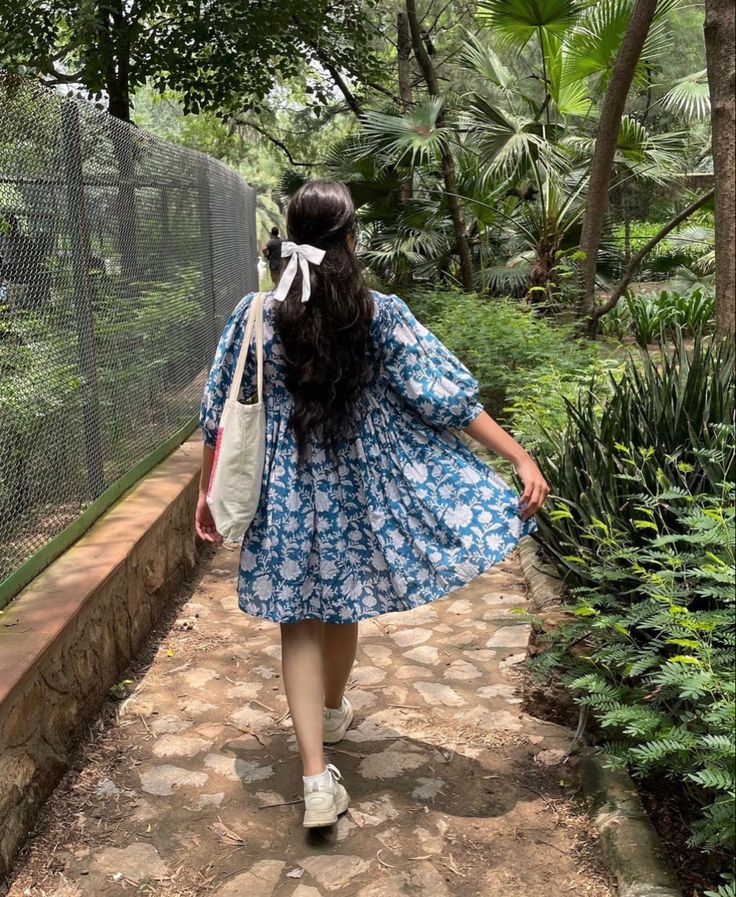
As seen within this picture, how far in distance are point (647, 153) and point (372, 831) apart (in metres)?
8.45

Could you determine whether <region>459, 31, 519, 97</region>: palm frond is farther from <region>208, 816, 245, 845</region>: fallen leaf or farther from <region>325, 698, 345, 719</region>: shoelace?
<region>208, 816, 245, 845</region>: fallen leaf

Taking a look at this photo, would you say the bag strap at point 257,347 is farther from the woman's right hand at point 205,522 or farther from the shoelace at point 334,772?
the shoelace at point 334,772

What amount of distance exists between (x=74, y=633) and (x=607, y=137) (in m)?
5.85

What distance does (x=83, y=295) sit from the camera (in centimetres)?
370

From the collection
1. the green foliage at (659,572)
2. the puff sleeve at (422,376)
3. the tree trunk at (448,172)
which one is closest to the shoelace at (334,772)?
the green foliage at (659,572)

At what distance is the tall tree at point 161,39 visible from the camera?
7.47 meters

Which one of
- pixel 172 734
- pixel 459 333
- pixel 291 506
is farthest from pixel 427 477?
pixel 459 333

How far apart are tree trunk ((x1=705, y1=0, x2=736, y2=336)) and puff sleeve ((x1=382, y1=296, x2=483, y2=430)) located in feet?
7.69

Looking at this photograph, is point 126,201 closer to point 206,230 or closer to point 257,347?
point 257,347

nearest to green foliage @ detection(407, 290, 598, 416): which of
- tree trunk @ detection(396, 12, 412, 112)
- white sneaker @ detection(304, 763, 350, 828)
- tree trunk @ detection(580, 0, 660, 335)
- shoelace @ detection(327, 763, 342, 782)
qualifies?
tree trunk @ detection(580, 0, 660, 335)

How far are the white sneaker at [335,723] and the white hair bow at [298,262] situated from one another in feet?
4.55

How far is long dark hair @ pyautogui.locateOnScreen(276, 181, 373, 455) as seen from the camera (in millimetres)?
2395

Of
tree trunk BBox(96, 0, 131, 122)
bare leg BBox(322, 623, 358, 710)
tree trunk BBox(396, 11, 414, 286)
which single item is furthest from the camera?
tree trunk BBox(396, 11, 414, 286)

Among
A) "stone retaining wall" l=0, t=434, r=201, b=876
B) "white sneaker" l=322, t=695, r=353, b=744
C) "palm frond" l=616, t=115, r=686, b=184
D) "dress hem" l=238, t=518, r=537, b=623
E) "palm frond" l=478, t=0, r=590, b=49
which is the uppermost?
"palm frond" l=478, t=0, r=590, b=49
